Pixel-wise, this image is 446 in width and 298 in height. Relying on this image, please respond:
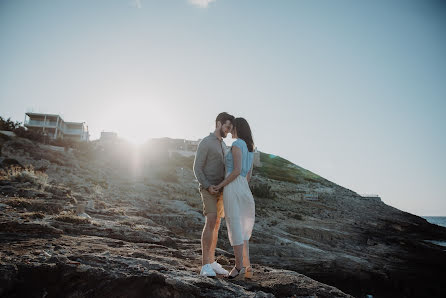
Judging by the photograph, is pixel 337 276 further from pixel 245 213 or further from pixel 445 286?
pixel 245 213

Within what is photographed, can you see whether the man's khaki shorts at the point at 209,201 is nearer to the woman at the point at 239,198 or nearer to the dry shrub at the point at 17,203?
the woman at the point at 239,198

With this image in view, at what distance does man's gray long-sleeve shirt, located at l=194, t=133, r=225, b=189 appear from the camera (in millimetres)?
4020

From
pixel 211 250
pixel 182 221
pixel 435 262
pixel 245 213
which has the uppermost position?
pixel 245 213

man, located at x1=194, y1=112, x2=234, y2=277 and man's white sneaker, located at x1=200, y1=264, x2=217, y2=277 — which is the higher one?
man, located at x1=194, y1=112, x2=234, y2=277

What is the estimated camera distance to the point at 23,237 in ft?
14.4

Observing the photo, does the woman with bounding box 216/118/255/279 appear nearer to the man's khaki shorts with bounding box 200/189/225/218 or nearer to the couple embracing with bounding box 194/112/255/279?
the couple embracing with bounding box 194/112/255/279

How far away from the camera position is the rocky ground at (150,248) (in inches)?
112

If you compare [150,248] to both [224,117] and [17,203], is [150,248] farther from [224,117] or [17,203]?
[17,203]

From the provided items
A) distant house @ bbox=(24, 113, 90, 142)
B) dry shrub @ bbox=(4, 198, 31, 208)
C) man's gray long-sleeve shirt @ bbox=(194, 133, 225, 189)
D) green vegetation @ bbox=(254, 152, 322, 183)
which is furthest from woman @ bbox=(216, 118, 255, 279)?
distant house @ bbox=(24, 113, 90, 142)

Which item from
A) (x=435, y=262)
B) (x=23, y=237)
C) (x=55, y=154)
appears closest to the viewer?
(x=23, y=237)

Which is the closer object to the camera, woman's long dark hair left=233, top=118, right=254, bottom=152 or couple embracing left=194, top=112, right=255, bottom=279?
couple embracing left=194, top=112, right=255, bottom=279

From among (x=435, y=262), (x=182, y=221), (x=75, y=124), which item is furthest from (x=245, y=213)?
(x=75, y=124)

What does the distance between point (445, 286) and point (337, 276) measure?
4.73m

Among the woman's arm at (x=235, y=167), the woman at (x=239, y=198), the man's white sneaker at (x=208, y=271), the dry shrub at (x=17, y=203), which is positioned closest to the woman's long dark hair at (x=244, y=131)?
the woman at (x=239, y=198)
